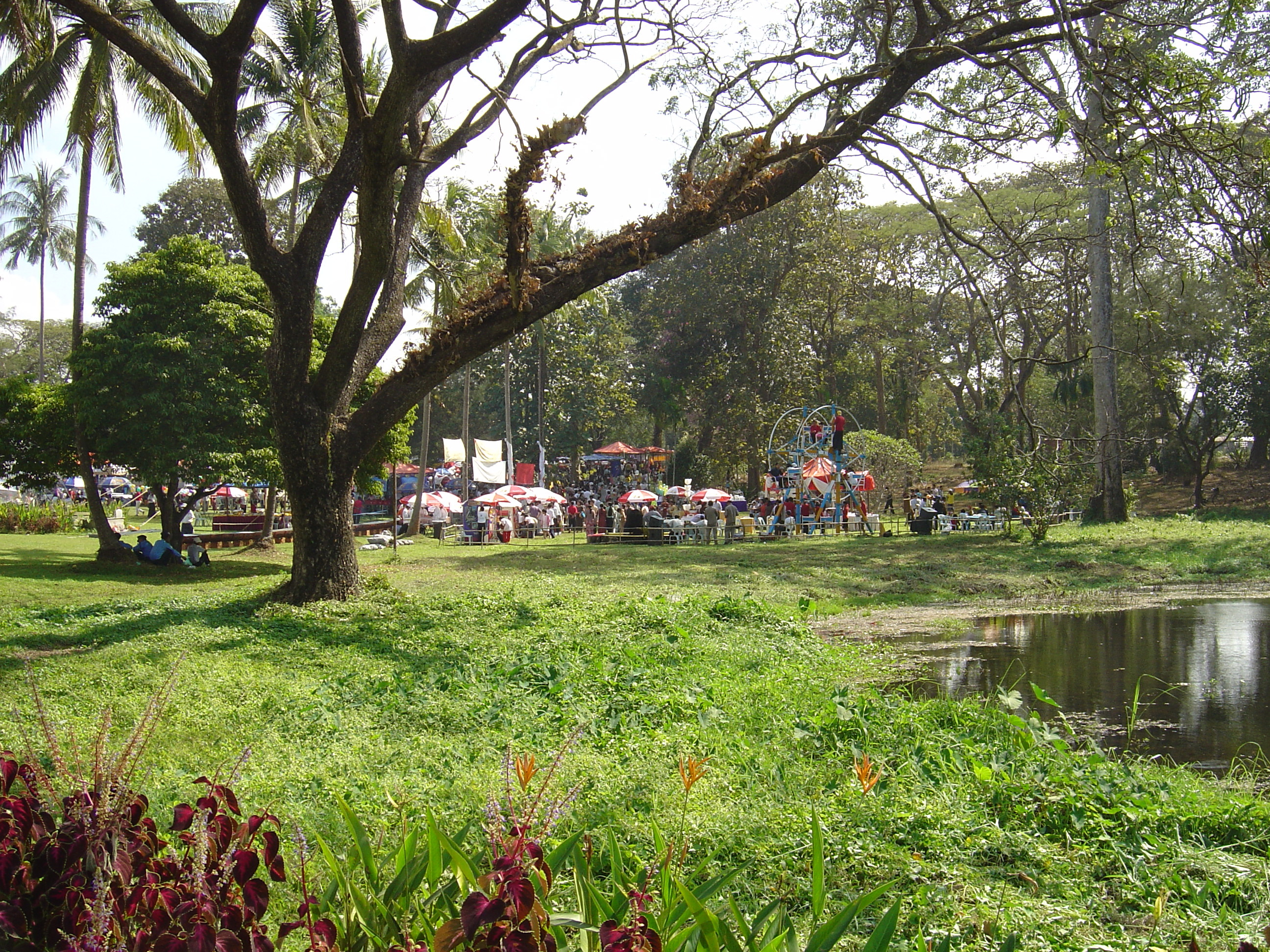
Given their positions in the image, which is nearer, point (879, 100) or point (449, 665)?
point (449, 665)

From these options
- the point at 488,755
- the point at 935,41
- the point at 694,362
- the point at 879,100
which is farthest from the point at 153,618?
the point at 694,362

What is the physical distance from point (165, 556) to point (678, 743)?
16.8m

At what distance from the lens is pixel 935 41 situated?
32.7 feet

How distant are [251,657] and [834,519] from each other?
71.8 ft

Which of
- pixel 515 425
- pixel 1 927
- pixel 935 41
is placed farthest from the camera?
pixel 515 425

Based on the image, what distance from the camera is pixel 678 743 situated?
5.68 meters

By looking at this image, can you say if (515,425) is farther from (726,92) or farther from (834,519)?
(726,92)

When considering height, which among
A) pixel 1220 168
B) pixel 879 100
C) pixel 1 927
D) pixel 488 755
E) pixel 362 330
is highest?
pixel 879 100

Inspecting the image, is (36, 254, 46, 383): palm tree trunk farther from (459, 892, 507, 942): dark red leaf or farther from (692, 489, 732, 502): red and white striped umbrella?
(459, 892, 507, 942): dark red leaf

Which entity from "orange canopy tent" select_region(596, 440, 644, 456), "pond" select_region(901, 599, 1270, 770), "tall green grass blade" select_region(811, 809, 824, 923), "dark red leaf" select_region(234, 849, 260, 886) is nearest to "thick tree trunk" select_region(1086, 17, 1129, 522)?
"pond" select_region(901, 599, 1270, 770)

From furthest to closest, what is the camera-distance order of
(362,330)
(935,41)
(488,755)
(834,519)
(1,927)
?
(834,519), (362,330), (935,41), (488,755), (1,927)

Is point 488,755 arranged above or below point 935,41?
below

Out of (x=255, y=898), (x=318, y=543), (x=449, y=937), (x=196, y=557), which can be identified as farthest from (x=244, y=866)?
(x=196, y=557)

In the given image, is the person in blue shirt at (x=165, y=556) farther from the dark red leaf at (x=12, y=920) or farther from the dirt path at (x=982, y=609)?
the dark red leaf at (x=12, y=920)
